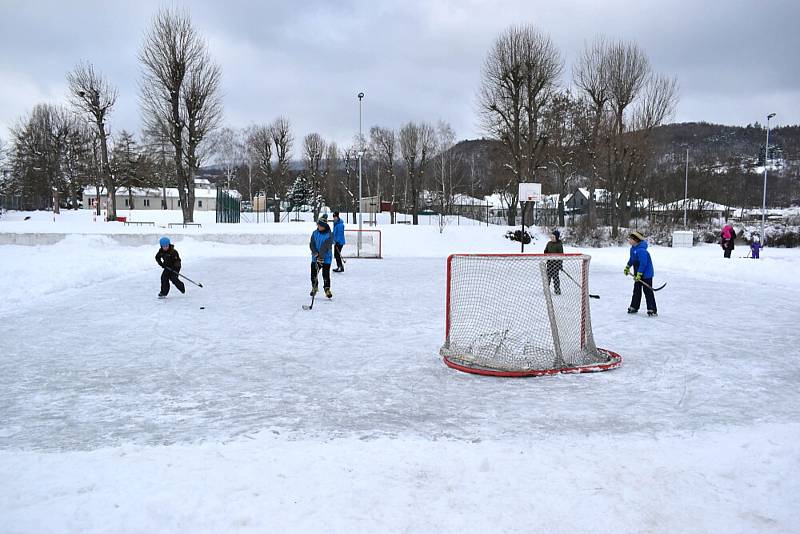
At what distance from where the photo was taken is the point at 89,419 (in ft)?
14.4

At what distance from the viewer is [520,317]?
7.65m

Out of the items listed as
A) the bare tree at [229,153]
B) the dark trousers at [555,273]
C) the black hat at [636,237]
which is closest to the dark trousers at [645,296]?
the black hat at [636,237]

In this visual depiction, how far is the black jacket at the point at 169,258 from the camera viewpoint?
10.9 m

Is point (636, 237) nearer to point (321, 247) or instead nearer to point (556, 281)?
point (556, 281)

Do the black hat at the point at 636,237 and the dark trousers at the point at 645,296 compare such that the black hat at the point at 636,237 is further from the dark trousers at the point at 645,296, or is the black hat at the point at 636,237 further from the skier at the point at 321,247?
the skier at the point at 321,247

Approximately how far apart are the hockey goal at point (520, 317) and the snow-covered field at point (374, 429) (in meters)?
0.33

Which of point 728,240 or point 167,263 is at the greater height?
point 728,240

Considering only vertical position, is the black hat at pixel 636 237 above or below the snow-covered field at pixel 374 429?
above

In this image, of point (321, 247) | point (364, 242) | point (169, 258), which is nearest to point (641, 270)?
point (321, 247)

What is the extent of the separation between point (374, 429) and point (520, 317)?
3.96m

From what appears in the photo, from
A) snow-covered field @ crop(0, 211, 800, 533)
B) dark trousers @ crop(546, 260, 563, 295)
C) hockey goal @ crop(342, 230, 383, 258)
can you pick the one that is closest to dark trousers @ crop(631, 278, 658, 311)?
snow-covered field @ crop(0, 211, 800, 533)

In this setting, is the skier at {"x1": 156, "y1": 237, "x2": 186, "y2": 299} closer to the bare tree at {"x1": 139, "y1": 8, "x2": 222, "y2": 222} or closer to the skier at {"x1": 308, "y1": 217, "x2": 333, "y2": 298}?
the skier at {"x1": 308, "y1": 217, "x2": 333, "y2": 298}

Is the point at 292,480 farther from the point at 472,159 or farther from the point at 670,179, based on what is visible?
the point at 472,159

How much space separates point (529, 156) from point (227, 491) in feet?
110
